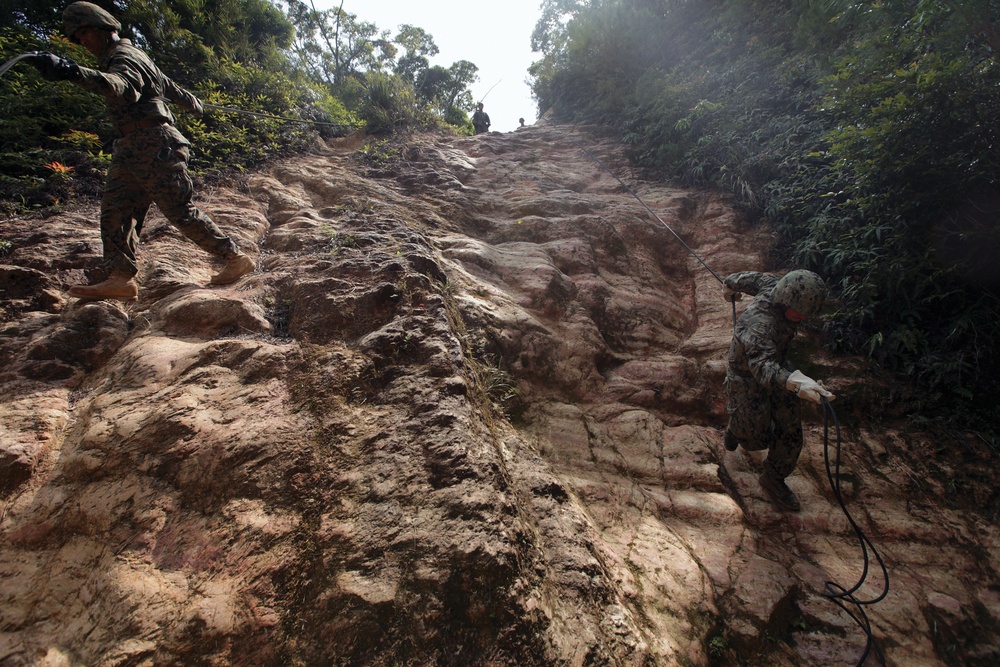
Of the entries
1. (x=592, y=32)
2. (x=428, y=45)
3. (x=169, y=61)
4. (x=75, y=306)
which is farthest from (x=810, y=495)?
(x=428, y=45)

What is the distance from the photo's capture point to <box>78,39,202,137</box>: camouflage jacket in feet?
9.11

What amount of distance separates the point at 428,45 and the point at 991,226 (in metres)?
19.0

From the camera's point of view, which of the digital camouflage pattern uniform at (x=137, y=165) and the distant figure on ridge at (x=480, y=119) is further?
the distant figure on ridge at (x=480, y=119)

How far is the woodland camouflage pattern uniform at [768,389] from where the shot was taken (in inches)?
122

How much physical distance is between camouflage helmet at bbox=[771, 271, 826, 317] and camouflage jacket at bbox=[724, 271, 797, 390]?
14 cm

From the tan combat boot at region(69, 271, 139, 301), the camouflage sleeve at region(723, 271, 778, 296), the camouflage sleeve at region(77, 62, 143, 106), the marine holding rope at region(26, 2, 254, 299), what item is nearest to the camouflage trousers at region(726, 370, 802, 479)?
the camouflage sleeve at region(723, 271, 778, 296)

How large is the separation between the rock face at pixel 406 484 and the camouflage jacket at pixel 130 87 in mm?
1139

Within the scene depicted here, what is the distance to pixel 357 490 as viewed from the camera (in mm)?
2201

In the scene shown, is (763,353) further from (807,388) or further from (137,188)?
(137,188)

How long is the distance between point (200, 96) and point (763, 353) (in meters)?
8.16

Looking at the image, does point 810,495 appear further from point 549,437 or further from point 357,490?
point 357,490

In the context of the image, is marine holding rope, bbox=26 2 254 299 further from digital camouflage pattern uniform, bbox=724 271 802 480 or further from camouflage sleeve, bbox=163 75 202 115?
digital camouflage pattern uniform, bbox=724 271 802 480

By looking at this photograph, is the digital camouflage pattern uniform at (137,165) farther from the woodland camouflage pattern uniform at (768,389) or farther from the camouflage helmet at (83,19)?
the woodland camouflage pattern uniform at (768,389)

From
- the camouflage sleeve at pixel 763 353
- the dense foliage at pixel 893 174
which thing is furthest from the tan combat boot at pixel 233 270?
the dense foliage at pixel 893 174
